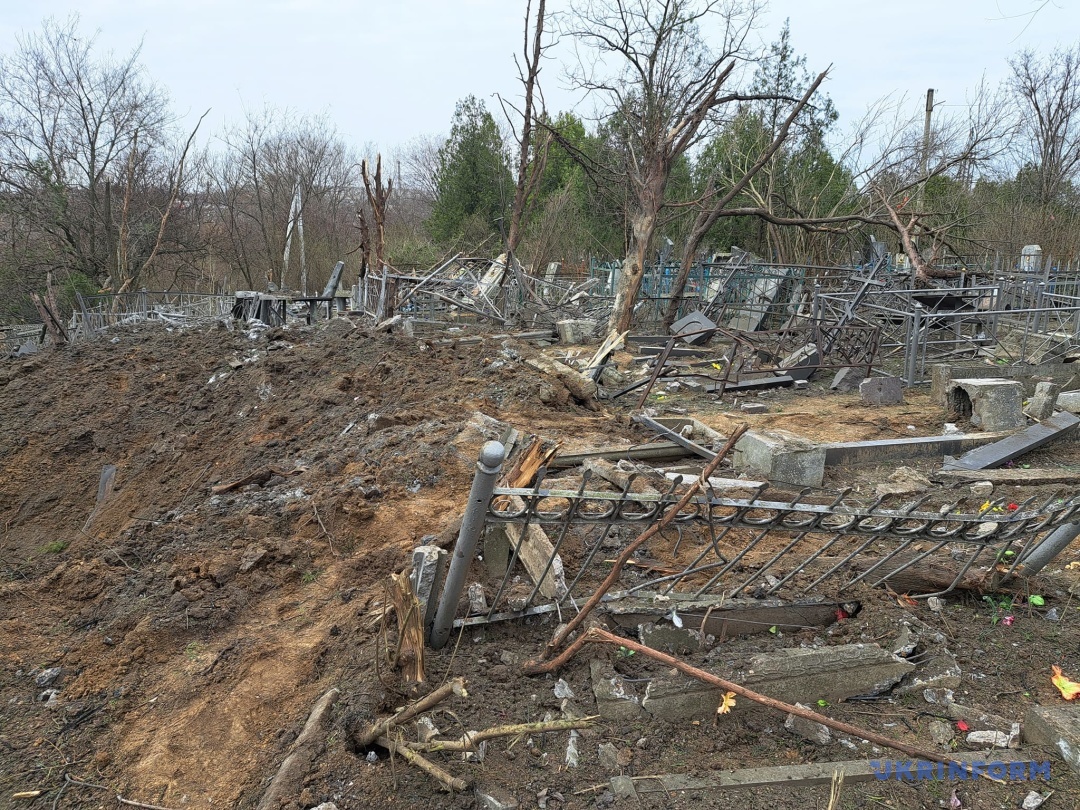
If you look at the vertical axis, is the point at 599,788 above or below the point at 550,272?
below

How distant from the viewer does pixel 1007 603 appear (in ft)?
11.9

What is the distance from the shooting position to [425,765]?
238 centimetres

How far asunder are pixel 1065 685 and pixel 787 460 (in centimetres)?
303

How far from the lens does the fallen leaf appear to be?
9.76 ft

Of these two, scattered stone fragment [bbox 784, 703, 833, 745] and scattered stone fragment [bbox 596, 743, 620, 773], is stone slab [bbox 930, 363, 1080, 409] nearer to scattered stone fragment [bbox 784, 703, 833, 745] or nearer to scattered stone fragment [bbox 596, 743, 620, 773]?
scattered stone fragment [bbox 784, 703, 833, 745]

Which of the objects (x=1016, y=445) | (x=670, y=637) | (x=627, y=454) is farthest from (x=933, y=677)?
(x=1016, y=445)

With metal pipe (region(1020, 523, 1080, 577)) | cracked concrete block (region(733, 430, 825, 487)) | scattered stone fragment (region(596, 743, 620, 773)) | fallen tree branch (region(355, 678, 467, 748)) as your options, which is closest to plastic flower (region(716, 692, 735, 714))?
scattered stone fragment (region(596, 743, 620, 773))

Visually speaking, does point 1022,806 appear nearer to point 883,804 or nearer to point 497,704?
point 883,804

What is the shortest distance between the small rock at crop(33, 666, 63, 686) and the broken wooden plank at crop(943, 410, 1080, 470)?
6945mm

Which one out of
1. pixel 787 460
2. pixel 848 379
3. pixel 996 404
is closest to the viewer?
pixel 787 460

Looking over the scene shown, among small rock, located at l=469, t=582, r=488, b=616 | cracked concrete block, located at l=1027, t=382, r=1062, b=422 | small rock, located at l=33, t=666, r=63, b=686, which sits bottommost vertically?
small rock, located at l=33, t=666, r=63, b=686

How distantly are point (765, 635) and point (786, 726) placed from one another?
0.61m

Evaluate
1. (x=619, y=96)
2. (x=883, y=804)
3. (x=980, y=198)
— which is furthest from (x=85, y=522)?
(x=980, y=198)

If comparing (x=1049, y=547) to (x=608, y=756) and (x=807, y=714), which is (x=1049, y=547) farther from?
(x=608, y=756)
